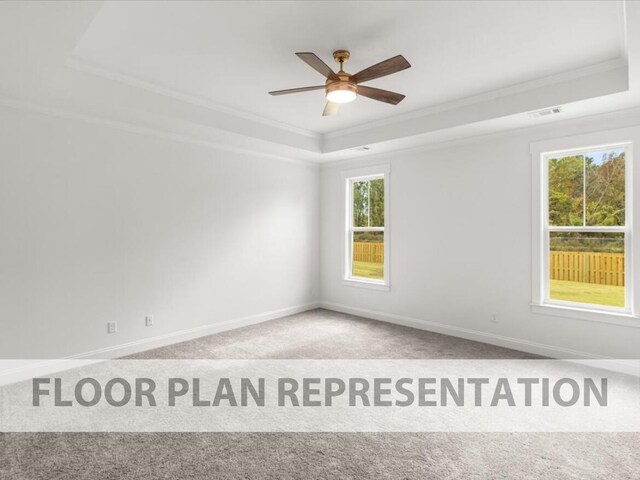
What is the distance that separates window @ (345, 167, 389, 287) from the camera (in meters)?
5.73

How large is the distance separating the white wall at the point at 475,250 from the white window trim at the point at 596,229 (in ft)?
0.23

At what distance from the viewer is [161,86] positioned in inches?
147

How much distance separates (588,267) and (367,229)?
293 cm

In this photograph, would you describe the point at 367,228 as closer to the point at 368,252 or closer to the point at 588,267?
the point at 368,252

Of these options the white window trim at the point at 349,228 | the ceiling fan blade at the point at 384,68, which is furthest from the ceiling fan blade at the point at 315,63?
the white window trim at the point at 349,228

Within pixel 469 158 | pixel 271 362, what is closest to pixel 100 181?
pixel 271 362

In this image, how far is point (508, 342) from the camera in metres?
4.38

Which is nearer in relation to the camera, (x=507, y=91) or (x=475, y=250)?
(x=507, y=91)

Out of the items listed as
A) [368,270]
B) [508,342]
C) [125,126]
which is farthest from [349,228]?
[125,126]

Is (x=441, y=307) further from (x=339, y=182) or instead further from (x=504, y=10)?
(x=504, y=10)

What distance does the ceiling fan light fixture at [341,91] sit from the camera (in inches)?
118

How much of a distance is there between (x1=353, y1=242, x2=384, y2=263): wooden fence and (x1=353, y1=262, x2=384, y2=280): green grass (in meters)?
0.06

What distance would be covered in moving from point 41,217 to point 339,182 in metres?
4.06

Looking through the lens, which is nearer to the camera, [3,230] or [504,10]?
[504,10]
